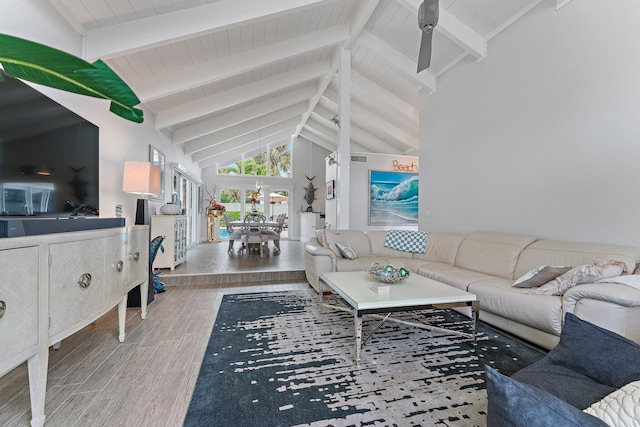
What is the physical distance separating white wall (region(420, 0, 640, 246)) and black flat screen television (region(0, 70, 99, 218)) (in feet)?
13.8

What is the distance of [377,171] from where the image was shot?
6395 millimetres

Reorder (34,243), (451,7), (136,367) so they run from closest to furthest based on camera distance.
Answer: (34,243) < (136,367) < (451,7)

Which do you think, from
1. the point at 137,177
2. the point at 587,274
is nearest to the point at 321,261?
the point at 137,177

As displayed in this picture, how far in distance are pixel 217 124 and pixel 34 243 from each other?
5.04 m

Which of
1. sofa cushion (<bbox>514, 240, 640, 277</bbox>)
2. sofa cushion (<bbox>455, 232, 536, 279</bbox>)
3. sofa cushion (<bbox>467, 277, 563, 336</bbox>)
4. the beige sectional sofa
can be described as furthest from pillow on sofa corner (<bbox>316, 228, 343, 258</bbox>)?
sofa cushion (<bbox>514, 240, 640, 277</bbox>)

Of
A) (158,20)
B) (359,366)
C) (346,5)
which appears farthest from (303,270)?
(346,5)

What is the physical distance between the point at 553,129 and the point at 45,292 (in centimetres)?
415

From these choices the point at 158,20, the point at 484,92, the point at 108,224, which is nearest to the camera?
the point at 108,224

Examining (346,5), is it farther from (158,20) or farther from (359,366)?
(359,366)

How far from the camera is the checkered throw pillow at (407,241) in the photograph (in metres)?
3.96

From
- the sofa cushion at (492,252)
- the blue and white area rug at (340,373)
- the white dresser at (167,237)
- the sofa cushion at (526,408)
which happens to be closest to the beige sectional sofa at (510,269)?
the sofa cushion at (492,252)

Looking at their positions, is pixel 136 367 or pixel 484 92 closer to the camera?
pixel 136 367

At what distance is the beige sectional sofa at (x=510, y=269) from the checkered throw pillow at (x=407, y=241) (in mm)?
65

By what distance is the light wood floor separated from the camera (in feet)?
4.45
